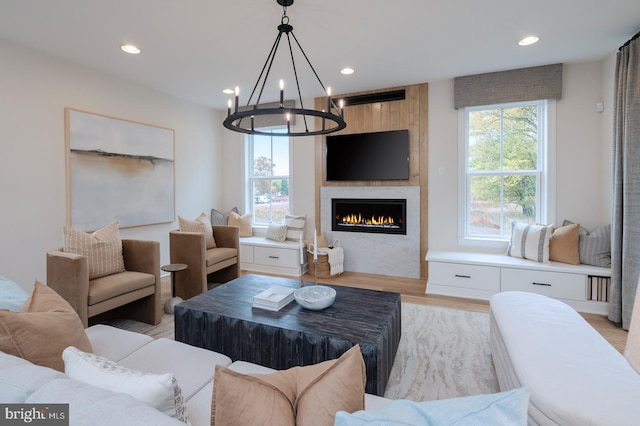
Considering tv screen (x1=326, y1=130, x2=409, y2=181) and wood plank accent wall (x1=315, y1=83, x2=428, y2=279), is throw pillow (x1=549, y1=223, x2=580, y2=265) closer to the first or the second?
wood plank accent wall (x1=315, y1=83, x2=428, y2=279)

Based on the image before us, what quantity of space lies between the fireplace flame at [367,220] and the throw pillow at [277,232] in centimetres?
92

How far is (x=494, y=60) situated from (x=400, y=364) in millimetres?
3250

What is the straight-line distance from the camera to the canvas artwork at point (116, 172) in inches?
134

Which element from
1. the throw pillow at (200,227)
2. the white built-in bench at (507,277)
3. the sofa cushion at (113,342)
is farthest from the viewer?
the throw pillow at (200,227)

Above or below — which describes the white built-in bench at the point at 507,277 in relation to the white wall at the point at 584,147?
below

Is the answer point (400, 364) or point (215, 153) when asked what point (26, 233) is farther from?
point (400, 364)

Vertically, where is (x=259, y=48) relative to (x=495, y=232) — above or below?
above

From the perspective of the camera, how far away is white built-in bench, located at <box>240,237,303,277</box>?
450cm

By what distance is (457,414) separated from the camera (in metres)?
0.64

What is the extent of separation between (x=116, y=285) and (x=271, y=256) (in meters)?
2.27

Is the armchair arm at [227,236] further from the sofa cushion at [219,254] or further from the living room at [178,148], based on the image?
the living room at [178,148]

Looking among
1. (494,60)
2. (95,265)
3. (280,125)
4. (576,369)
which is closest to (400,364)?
(576,369)

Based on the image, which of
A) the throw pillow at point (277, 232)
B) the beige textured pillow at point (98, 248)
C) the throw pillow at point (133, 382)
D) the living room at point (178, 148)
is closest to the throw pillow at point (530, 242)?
the living room at point (178, 148)

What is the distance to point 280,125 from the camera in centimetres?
509
